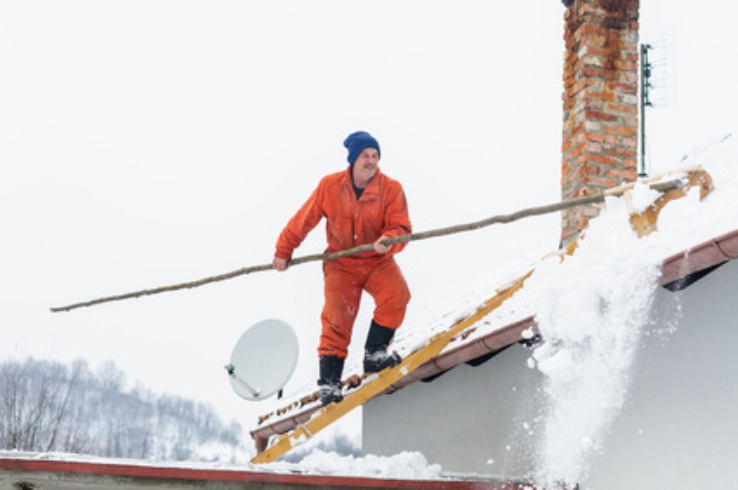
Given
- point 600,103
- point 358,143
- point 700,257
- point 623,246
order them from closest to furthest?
point 700,257 < point 623,246 < point 358,143 < point 600,103

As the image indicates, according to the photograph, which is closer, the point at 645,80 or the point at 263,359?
the point at 263,359

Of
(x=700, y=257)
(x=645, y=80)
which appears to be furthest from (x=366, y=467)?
(x=645, y=80)

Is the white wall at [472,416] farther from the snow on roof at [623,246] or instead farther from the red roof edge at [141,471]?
the red roof edge at [141,471]

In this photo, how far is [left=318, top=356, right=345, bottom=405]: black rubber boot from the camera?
5.39 m

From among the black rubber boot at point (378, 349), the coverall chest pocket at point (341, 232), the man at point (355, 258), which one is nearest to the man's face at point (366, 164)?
the man at point (355, 258)

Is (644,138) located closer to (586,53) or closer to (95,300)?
(586,53)

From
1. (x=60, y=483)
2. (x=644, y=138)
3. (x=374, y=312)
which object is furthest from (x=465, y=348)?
(x=644, y=138)

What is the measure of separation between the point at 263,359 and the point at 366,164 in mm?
2381

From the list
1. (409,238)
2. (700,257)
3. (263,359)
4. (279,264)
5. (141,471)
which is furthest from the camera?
(263,359)

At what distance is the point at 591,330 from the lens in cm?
427

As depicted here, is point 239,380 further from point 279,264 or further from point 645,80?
point 645,80

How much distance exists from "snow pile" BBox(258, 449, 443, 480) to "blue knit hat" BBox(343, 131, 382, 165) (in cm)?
172

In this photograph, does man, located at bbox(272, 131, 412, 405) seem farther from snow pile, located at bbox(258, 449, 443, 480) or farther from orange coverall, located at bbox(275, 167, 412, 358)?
snow pile, located at bbox(258, 449, 443, 480)

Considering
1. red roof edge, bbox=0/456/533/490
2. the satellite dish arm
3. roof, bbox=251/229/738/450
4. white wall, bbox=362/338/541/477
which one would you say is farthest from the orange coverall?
the satellite dish arm
